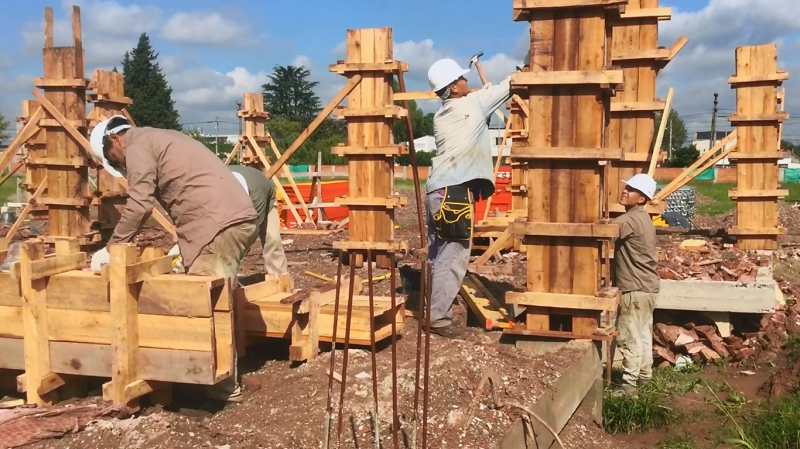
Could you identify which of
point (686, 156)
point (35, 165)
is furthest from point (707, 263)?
point (686, 156)

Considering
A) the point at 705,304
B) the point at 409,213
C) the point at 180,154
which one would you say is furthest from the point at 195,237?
the point at 409,213

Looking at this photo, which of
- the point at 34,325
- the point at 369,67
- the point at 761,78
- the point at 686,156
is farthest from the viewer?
the point at 686,156

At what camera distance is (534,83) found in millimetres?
5445

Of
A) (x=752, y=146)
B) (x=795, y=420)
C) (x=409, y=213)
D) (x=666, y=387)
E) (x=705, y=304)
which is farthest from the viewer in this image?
(x=409, y=213)

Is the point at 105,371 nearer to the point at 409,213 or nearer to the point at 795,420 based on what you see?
the point at 795,420

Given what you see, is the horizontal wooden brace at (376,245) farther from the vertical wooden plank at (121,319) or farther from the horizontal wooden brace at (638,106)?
the vertical wooden plank at (121,319)

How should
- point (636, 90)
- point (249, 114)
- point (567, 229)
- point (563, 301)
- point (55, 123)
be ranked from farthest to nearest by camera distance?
1. point (249, 114)
2. point (55, 123)
3. point (636, 90)
4. point (563, 301)
5. point (567, 229)

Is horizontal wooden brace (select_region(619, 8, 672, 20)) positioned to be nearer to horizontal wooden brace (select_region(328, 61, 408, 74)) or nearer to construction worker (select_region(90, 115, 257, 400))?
horizontal wooden brace (select_region(328, 61, 408, 74))

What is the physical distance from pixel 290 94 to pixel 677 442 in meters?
84.3

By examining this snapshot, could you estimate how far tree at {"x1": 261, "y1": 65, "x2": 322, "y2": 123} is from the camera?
8644 centimetres

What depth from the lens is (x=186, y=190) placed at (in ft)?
16.6

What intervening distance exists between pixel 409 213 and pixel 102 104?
373 inches

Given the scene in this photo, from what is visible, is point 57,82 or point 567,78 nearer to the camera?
point 567,78

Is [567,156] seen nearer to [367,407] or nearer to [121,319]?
[367,407]
